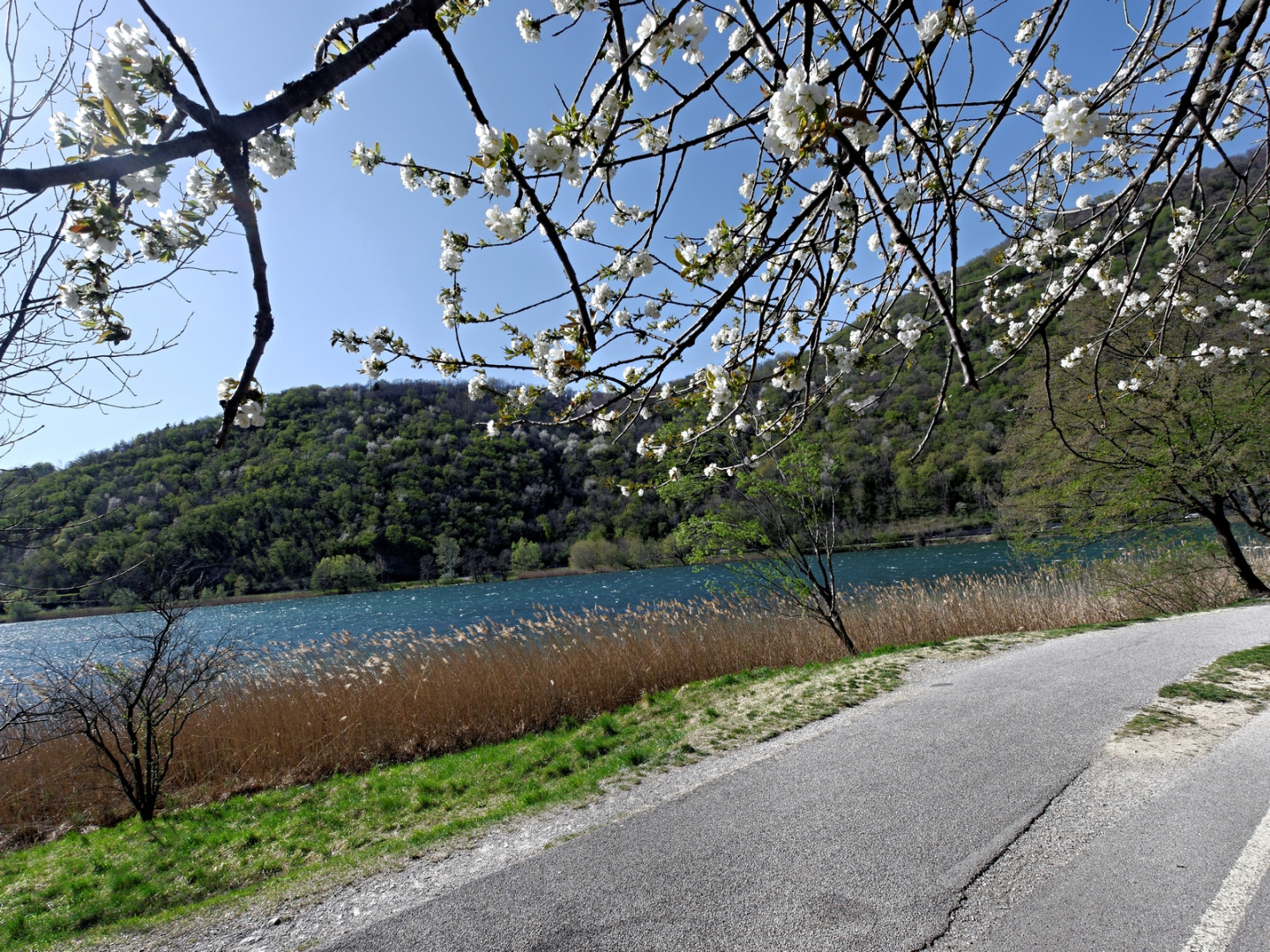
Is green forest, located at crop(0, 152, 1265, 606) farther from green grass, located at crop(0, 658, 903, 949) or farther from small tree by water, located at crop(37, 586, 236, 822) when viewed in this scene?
small tree by water, located at crop(37, 586, 236, 822)

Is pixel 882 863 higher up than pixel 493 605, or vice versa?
pixel 882 863

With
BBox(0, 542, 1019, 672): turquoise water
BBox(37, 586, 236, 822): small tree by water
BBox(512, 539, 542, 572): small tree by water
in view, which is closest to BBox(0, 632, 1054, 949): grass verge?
BBox(37, 586, 236, 822): small tree by water

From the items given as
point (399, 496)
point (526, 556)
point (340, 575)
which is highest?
point (399, 496)

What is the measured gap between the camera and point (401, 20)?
1055 mm

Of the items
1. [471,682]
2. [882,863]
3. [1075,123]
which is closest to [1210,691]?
[882,863]

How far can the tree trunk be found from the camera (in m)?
11.2

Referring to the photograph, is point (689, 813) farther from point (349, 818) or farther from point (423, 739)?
point (423, 739)

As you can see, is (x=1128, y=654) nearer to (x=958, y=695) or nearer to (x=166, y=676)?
(x=958, y=695)

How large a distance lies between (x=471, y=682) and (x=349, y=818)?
296cm

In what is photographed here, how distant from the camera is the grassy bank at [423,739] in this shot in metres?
4.39

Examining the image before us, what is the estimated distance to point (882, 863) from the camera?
2691mm

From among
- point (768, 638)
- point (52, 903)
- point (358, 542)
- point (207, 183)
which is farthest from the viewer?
point (358, 542)

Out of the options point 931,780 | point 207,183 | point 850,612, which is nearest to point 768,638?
point 850,612

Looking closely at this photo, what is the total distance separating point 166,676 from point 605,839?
5.58 metres
